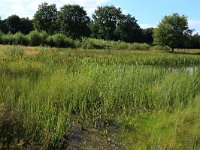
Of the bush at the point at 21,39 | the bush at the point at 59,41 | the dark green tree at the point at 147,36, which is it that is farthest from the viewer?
the dark green tree at the point at 147,36

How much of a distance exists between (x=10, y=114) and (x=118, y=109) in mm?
4849

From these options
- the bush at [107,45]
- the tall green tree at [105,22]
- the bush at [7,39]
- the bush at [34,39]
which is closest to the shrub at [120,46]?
the bush at [107,45]

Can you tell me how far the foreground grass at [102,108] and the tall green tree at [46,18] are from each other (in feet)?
211

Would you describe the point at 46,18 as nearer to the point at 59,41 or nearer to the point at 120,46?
the point at 120,46

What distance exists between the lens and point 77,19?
77250 mm

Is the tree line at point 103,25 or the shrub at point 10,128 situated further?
the tree line at point 103,25

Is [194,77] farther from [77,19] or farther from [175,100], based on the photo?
[77,19]

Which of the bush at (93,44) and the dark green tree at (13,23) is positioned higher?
the dark green tree at (13,23)

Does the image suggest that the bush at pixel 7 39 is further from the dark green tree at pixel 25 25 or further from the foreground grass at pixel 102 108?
the foreground grass at pixel 102 108

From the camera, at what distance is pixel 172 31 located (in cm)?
7006

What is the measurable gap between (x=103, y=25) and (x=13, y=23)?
794 inches

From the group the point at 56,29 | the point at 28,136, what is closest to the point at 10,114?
the point at 28,136

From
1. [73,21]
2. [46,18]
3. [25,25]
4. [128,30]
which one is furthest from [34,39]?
[128,30]

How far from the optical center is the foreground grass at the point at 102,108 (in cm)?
735
